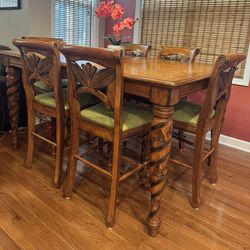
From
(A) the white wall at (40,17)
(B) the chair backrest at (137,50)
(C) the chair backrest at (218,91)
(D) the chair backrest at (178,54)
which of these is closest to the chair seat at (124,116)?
(C) the chair backrest at (218,91)

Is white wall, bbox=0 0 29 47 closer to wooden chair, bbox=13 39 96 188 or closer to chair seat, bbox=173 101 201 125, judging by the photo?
wooden chair, bbox=13 39 96 188

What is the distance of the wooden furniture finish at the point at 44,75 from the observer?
5.49 feet

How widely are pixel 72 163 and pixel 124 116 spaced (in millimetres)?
480

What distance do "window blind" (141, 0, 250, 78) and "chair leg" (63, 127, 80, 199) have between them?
190 centimetres

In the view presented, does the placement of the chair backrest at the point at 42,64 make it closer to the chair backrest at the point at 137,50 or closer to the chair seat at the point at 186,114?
the chair seat at the point at 186,114

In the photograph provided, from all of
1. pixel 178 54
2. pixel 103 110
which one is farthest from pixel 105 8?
pixel 103 110

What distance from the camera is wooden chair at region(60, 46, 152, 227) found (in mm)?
1334

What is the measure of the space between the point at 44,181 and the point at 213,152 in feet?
4.27

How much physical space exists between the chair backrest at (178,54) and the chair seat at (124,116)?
3.13 feet

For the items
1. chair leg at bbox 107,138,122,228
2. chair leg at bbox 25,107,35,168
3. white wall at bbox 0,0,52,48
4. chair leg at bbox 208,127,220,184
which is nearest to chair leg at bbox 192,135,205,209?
chair leg at bbox 208,127,220,184

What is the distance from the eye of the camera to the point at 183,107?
1940mm

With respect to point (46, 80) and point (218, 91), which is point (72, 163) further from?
point (218, 91)

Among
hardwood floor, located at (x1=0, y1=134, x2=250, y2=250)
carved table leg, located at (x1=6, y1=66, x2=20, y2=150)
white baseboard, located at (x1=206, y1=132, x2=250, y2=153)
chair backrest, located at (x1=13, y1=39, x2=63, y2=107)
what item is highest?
chair backrest, located at (x1=13, y1=39, x2=63, y2=107)

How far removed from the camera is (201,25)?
2.86 m
